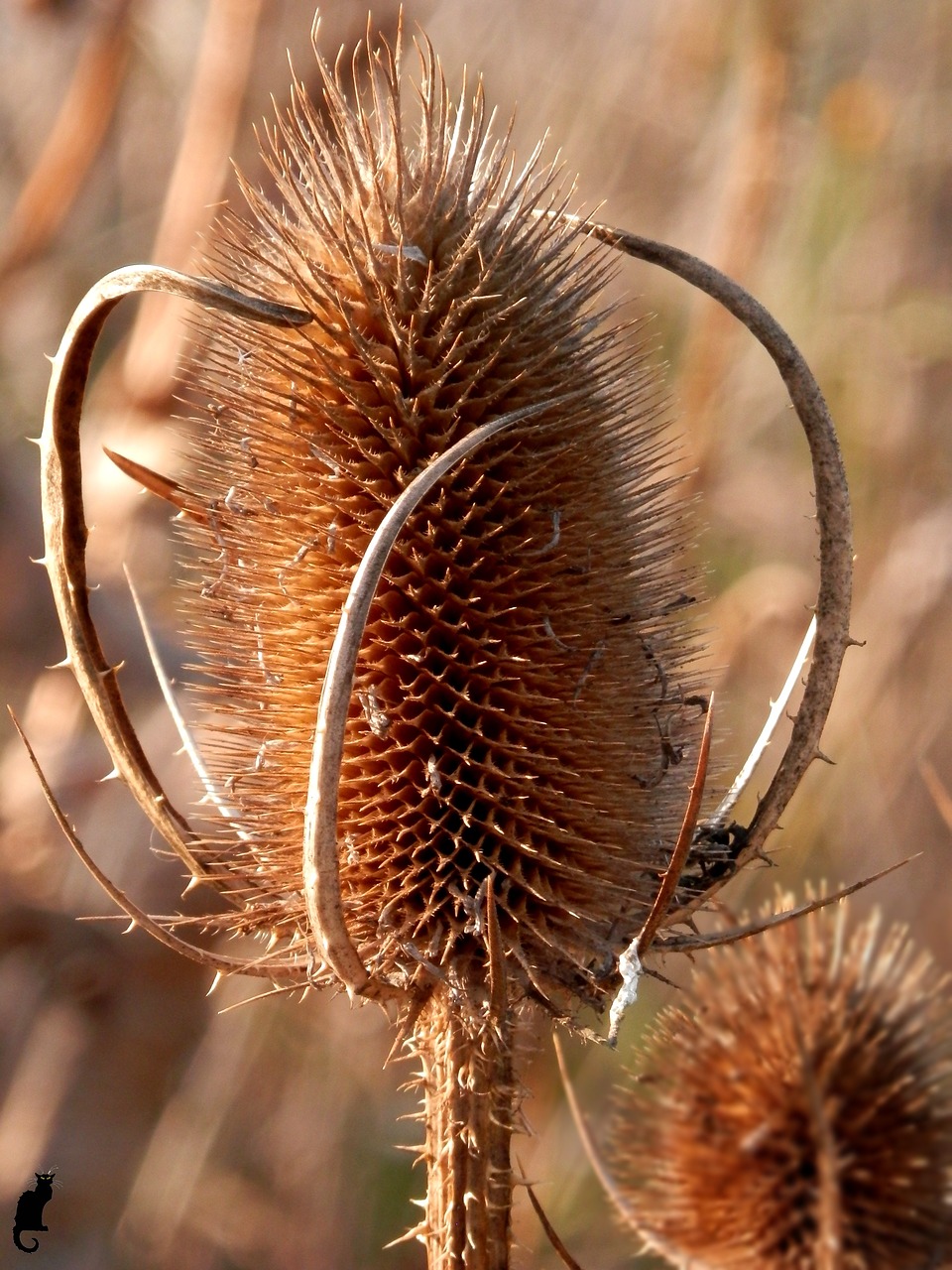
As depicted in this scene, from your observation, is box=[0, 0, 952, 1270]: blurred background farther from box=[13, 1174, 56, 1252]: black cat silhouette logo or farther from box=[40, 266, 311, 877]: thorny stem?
box=[40, 266, 311, 877]: thorny stem

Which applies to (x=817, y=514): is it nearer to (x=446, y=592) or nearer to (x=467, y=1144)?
(x=446, y=592)

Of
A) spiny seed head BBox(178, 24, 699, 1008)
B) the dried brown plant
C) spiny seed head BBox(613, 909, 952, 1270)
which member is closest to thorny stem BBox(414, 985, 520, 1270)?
the dried brown plant

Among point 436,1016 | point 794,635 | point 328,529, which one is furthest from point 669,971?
point 328,529

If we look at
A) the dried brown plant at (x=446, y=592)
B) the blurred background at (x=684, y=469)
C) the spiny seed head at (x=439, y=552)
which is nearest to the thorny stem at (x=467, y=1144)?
the dried brown plant at (x=446, y=592)

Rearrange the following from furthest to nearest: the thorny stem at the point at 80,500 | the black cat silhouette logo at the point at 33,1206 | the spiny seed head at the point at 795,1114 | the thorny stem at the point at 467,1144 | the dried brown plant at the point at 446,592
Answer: the black cat silhouette logo at the point at 33,1206
the spiny seed head at the point at 795,1114
the thorny stem at the point at 467,1144
the dried brown plant at the point at 446,592
the thorny stem at the point at 80,500

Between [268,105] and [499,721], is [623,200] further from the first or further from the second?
[499,721]

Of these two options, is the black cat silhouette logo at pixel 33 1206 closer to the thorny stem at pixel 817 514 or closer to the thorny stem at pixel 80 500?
the thorny stem at pixel 80 500
